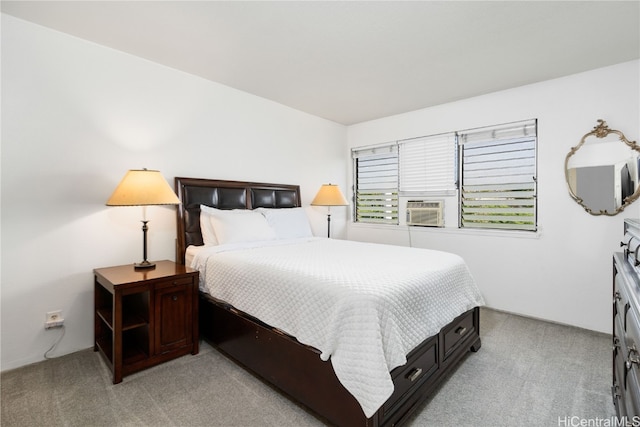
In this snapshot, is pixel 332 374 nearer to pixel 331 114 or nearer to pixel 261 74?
pixel 261 74

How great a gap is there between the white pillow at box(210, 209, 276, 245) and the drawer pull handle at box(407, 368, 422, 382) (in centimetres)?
182

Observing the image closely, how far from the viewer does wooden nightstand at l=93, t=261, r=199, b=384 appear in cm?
207

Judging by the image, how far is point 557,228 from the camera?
10.2 ft

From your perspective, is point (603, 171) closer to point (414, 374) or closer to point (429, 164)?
point (429, 164)

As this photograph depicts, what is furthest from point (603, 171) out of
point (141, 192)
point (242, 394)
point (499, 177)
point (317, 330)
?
point (141, 192)

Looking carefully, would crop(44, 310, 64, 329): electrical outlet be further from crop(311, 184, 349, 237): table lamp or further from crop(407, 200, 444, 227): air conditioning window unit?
crop(407, 200, 444, 227): air conditioning window unit

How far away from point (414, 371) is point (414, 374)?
17 millimetres

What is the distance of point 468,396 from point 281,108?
357 cm

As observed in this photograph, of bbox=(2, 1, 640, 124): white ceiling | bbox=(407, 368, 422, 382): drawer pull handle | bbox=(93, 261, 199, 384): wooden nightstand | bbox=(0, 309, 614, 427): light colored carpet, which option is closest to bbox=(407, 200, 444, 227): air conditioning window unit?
bbox=(2, 1, 640, 124): white ceiling

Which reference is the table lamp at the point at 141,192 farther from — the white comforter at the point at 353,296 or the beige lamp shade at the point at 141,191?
the white comforter at the point at 353,296

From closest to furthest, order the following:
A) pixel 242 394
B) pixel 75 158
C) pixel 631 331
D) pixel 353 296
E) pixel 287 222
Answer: pixel 631 331 < pixel 353 296 < pixel 242 394 < pixel 75 158 < pixel 287 222

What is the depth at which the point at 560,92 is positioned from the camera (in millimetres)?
3059

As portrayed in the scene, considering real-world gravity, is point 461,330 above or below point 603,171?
below

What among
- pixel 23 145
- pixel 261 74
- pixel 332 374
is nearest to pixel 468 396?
pixel 332 374
